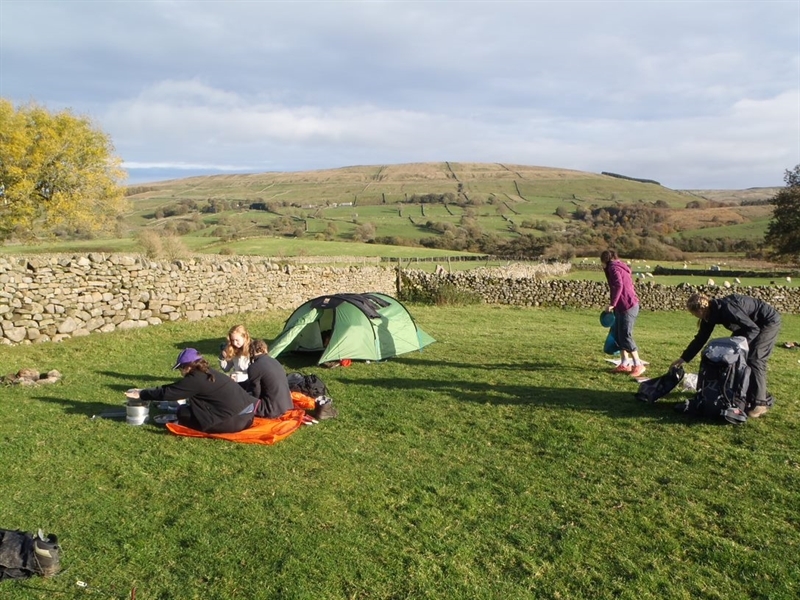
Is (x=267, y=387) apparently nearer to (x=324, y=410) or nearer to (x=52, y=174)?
(x=324, y=410)

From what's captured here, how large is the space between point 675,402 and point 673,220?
64081 millimetres

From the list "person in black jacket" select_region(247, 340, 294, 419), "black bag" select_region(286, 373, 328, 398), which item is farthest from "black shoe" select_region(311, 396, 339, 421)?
"black bag" select_region(286, 373, 328, 398)

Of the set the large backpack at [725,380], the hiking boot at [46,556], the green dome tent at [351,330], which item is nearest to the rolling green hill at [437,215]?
the green dome tent at [351,330]

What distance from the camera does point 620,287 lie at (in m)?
9.26

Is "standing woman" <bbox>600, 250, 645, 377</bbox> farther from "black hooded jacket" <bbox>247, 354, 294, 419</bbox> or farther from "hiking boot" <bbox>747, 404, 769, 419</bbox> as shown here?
"black hooded jacket" <bbox>247, 354, 294, 419</bbox>

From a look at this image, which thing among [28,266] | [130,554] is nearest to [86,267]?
[28,266]

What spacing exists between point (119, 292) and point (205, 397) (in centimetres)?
901

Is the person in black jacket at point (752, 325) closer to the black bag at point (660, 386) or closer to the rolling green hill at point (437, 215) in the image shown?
the black bag at point (660, 386)

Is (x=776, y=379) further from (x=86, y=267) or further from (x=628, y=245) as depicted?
(x=628, y=245)

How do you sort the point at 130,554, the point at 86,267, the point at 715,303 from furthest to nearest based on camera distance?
the point at 86,267 → the point at 715,303 → the point at 130,554

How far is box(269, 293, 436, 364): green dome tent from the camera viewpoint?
10594 millimetres

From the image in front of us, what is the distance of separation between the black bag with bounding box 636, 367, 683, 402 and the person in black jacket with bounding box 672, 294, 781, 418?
670 millimetres

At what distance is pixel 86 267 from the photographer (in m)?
13.3

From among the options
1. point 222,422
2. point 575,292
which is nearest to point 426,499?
point 222,422
